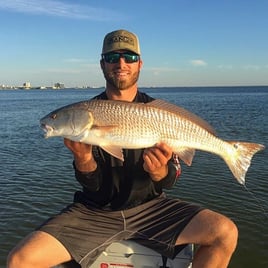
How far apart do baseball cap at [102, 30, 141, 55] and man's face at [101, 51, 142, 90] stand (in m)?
0.08

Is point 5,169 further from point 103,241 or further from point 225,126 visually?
point 225,126

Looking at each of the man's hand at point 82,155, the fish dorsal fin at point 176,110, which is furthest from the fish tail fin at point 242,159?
the man's hand at point 82,155

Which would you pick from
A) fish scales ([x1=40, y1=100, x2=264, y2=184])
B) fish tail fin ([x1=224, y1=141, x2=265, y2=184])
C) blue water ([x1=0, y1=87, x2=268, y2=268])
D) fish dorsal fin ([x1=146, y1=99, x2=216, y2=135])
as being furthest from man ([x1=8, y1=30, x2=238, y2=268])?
blue water ([x1=0, y1=87, x2=268, y2=268])

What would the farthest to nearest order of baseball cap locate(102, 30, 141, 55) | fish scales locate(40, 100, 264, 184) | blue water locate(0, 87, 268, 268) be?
blue water locate(0, 87, 268, 268)
baseball cap locate(102, 30, 141, 55)
fish scales locate(40, 100, 264, 184)

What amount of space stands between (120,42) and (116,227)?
2.38 m

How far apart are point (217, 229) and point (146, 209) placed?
96 cm

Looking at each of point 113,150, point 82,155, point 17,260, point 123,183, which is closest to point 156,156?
point 113,150

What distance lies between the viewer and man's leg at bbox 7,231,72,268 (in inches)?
165

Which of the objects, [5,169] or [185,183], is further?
[5,169]

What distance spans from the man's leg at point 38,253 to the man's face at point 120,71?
6.91 feet

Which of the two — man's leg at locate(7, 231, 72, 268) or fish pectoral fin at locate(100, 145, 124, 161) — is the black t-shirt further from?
man's leg at locate(7, 231, 72, 268)

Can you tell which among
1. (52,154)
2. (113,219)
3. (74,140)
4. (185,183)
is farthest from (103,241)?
(52,154)

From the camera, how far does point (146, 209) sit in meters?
5.00

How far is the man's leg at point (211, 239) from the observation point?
4.43 metres
